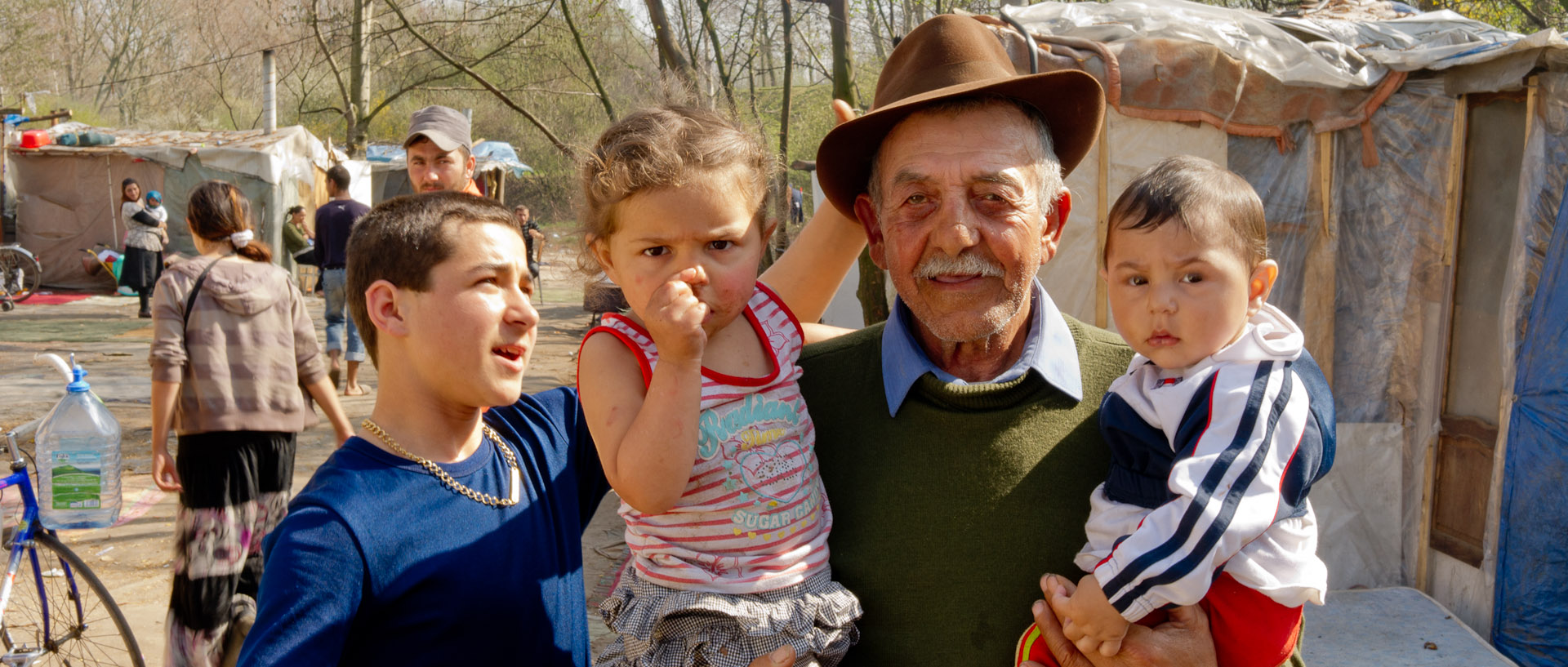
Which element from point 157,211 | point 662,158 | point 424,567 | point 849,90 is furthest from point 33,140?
point 662,158

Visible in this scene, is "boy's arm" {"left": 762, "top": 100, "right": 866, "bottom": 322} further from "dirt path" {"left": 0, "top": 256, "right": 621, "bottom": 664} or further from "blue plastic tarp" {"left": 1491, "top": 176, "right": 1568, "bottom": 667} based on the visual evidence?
"blue plastic tarp" {"left": 1491, "top": 176, "right": 1568, "bottom": 667}

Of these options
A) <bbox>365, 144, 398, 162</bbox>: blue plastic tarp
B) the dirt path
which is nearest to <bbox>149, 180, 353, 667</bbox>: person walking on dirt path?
the dirt path

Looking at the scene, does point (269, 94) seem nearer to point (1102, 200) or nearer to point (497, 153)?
point (497, 153)

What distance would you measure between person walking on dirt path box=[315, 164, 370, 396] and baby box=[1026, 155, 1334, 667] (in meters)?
6.99

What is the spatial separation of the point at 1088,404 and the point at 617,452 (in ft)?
2.99

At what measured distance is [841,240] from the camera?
7.43 feet

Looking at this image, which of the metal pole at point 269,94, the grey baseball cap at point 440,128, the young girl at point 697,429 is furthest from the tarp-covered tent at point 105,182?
the young girl at point 697,429

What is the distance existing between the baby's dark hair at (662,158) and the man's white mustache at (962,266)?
1.10 ft

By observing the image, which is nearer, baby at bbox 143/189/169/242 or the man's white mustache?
the man's white mustache

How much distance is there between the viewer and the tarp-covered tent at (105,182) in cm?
1847

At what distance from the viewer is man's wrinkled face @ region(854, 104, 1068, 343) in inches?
73.7

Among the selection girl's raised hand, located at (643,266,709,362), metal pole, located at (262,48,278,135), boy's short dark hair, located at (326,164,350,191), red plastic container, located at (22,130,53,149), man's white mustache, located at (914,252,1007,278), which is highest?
metal pole, located at (262,48,278,135)

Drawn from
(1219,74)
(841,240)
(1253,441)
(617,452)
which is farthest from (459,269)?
(1219,74)

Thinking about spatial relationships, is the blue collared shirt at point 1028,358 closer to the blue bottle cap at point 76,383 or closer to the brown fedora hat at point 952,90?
the brown fedora hat at point 952,90
